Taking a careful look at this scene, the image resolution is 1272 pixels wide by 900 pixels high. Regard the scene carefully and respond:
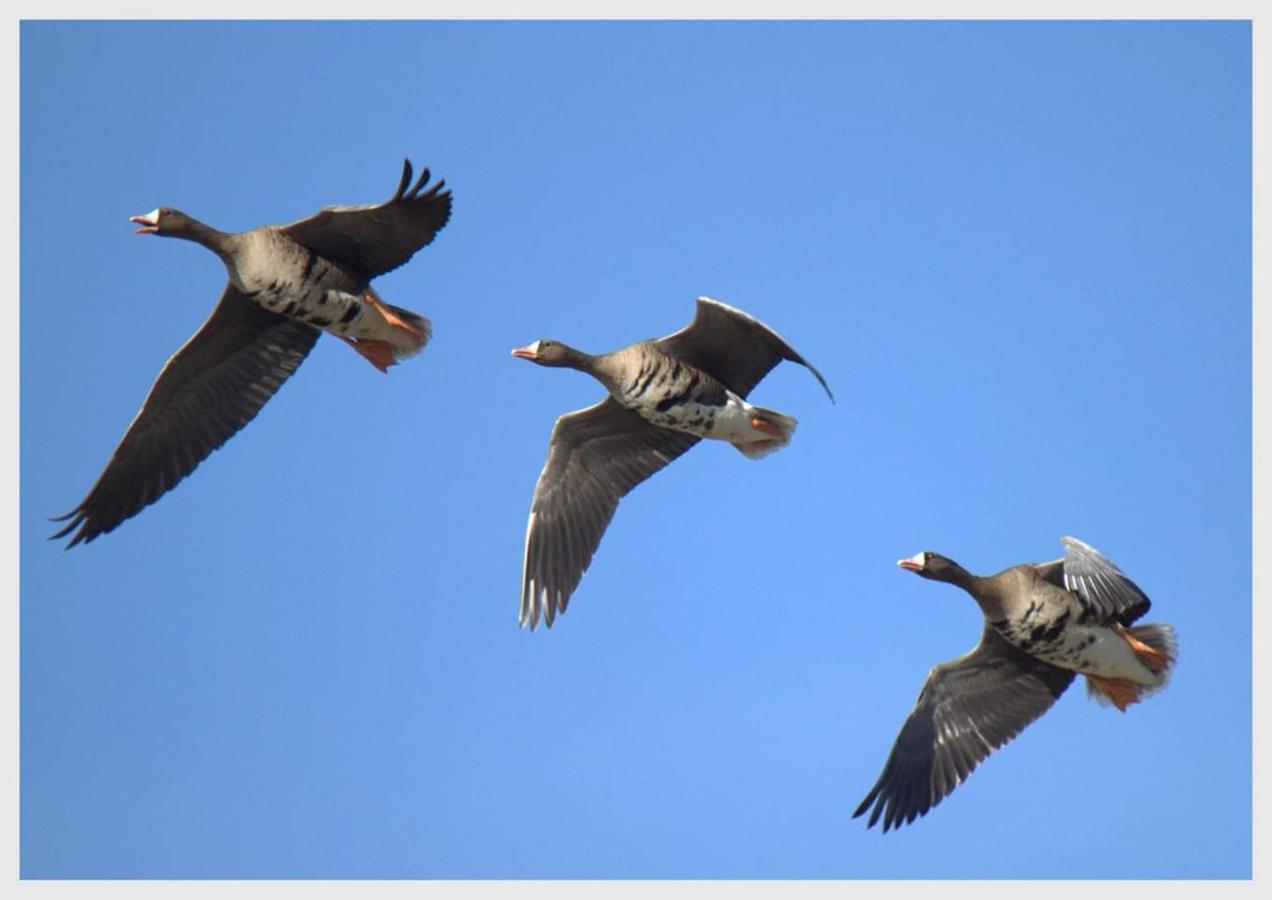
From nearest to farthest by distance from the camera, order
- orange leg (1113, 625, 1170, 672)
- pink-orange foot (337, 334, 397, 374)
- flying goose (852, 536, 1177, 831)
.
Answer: flying goose (852, 536, 1177, 831) < orange leg (1113, 625, 1170, 672) < pink-orange foot (337, 334, 397, 374)

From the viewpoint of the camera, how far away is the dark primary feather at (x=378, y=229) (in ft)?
50.3

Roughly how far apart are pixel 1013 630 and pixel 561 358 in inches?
173

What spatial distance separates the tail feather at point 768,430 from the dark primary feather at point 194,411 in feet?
13.6

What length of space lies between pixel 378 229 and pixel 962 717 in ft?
20.8

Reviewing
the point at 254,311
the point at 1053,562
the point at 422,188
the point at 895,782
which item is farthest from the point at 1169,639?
the point at 254,311

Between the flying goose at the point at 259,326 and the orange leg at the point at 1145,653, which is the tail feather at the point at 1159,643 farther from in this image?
the flying goose at the point at 259,326

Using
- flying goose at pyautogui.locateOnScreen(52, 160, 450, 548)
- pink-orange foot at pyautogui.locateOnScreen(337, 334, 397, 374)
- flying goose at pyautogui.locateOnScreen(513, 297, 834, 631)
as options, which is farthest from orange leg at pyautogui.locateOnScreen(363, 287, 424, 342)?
flying goose at pyautogui.locateOnScreen(513, 297, 834, 631)

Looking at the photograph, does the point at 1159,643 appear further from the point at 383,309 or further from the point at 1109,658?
the point at 383,309

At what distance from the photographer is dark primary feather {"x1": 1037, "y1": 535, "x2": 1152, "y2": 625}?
569 inches

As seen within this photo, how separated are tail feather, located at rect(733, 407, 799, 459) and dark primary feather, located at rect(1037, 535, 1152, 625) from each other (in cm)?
273

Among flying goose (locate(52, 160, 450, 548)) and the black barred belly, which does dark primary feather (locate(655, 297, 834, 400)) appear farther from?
the black barred belly

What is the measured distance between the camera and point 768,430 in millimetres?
16250

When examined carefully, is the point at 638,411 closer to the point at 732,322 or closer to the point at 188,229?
the point at 732,322

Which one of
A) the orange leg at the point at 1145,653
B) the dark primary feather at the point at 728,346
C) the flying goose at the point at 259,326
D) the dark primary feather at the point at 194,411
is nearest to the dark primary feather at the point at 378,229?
the flying goose at the point at 259,326
